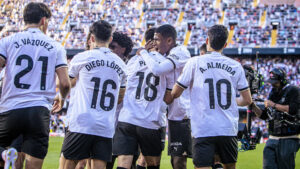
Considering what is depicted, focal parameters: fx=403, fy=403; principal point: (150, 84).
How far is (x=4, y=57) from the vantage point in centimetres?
413

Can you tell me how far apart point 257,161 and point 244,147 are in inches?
71.9

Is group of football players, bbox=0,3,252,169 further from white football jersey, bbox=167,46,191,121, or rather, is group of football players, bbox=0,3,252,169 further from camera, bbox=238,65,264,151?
camera, bbox=238,65,264,151

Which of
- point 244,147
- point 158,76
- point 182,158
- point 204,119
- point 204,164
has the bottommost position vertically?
point 244,147

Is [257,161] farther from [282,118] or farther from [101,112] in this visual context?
[101,112]

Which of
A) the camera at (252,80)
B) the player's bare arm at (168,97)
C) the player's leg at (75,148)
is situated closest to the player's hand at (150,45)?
the player's bare arm at (168,97)

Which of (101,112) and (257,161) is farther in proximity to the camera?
(257,161)

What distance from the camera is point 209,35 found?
4820mm

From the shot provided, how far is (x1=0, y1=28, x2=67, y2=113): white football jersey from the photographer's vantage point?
4102 millimetres

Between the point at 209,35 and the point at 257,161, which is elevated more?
the point at 209,35

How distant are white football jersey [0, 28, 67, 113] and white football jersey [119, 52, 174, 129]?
1.25 metres

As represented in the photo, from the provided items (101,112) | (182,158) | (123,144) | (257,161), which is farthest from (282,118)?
(257,161)

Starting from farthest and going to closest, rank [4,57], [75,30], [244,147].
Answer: [75,30] → [244,147] → [4,57]

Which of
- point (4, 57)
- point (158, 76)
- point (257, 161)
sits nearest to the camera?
point (4, 57)

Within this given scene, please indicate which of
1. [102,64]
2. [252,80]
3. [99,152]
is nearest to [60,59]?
[102,64]
